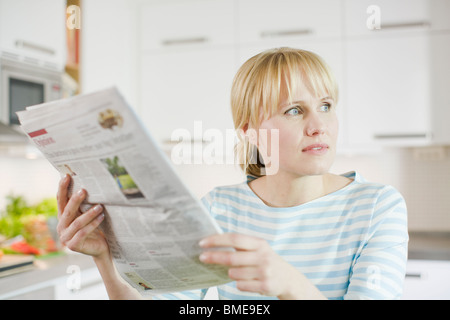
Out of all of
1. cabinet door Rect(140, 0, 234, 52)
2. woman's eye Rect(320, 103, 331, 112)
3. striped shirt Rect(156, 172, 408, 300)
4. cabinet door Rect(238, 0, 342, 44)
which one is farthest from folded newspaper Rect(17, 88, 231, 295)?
Result: cabinet door Rect(140, 0, 234, 52)

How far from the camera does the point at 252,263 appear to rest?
1.38 ft

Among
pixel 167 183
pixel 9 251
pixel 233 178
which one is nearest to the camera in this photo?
pixel 167 183

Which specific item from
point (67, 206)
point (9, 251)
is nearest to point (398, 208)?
point (67, 206)

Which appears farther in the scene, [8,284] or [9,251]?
[9,251]

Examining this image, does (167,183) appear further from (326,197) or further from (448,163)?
(448,163)

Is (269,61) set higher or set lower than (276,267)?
higher

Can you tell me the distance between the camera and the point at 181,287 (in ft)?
1.81

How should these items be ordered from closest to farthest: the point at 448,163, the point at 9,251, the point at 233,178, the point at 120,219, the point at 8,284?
the point at 120,219 < the point at 233,178 < the point at 8,284 < the point at 9,251 < the point at 448,163

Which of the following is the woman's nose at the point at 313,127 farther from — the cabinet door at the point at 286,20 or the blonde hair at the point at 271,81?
the cabinet door at the point at 286,20

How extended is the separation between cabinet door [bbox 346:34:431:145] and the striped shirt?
877 mm

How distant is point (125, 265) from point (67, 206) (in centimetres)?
11

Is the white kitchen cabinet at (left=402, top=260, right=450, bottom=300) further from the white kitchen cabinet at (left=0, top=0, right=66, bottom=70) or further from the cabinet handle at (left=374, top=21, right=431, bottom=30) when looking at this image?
the white kitchen cabinet at (left=0, top=0, right=66, bottom=70)

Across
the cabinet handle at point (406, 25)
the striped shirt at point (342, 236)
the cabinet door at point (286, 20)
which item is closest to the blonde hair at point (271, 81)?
the striped shirt at point (342, 236)

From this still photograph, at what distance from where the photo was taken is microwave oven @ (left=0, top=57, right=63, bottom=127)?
1.36 meters
